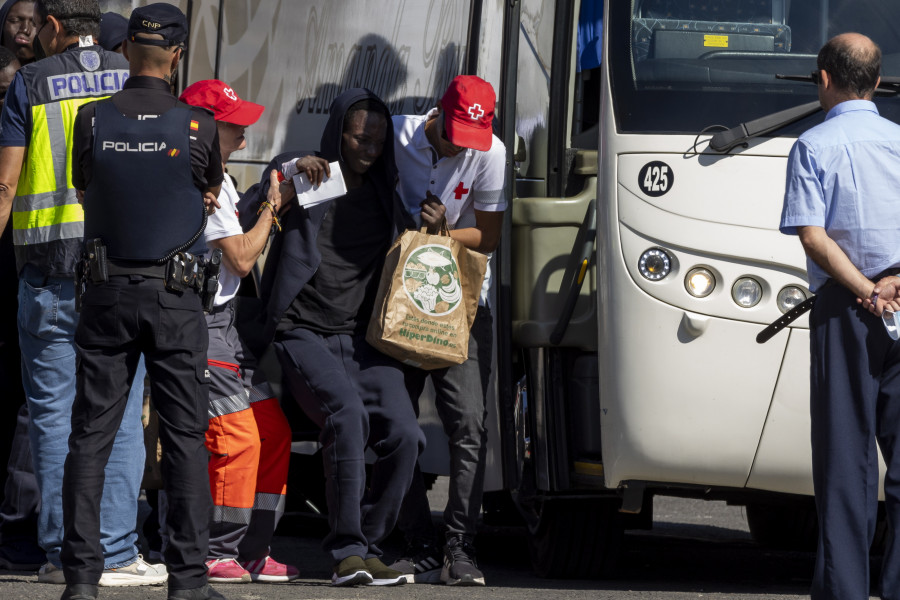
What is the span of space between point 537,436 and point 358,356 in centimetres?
74

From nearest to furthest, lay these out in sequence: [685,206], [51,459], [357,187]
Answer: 1. [685,206]
2. [51,459]
3. [357,187]

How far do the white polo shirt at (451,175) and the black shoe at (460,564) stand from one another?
91 cm

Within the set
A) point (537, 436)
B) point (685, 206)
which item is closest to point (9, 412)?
point (537, 436)

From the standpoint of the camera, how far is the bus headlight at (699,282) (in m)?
5.39

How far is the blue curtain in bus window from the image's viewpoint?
6.04 m

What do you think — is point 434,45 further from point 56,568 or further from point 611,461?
point 56,568

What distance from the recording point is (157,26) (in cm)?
502

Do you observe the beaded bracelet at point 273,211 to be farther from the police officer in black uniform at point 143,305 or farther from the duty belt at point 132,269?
the duty belt at point 132,269

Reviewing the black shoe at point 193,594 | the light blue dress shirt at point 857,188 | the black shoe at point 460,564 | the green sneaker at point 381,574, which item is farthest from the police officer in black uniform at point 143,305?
the light blue dress shirt at point 857,188

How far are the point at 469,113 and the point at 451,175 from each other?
0.35 metres

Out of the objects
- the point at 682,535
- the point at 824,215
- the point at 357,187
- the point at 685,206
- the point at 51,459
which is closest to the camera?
the point at 824,215

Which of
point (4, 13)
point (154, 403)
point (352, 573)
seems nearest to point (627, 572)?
point (352, 573)

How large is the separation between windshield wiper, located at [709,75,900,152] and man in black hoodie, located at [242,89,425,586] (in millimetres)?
1326

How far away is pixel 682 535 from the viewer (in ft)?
27.6
